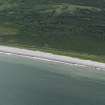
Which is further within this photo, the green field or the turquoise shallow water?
the green field

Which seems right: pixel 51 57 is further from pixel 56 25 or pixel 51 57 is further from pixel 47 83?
pixel 56 25

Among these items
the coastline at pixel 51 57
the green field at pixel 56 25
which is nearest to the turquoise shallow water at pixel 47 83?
the coastline at pixel 51 57

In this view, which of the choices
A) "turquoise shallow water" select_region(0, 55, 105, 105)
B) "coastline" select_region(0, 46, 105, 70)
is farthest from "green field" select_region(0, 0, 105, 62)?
"turquoise shallow water" select_region(0, 55, 105, 105)

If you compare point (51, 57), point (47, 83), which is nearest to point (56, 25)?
point (51, 57)

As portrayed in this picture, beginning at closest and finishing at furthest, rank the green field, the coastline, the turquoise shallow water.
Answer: the turquoise shallow water
the coastline
the green field

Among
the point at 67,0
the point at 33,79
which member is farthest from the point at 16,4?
the point at 33,79

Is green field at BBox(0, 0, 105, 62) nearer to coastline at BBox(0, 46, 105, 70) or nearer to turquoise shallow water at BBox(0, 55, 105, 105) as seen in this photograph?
coastline at BBox(0, 46, 105, 70)
